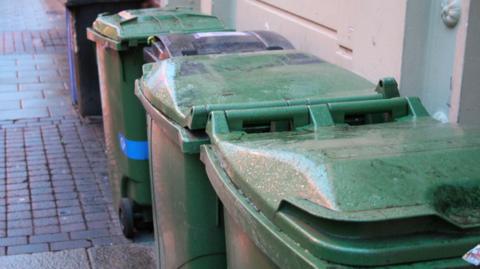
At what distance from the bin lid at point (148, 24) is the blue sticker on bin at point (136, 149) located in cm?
65

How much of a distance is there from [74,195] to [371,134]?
4.01 m

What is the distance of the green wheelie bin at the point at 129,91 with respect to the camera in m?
4.97

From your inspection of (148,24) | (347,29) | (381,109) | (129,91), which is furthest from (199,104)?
(148,24)

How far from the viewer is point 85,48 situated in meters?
7.91

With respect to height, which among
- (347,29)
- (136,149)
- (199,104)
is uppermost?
(347,29)

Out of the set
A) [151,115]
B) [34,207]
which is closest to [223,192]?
[151,115]

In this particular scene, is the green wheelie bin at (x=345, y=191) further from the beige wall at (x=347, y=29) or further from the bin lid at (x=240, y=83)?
the beige wall at (x=347, y=29)

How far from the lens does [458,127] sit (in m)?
2.57

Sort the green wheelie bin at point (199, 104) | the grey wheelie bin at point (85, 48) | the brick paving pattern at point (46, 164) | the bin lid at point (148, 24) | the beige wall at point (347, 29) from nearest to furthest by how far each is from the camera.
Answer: the green wheelie bin at point (199, 104), the beige wall at point (347, 29), the bin lid at point (148, 24), the brick paving pattern at point (46, 164), the grey wheelie bin at point (85, 48)

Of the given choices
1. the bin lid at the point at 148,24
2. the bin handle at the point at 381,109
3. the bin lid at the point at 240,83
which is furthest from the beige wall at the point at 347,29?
the bin handle at the point at 381,109

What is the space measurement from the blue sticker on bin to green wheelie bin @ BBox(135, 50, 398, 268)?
1.33 metres

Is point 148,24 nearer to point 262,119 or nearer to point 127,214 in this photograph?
point 127,214

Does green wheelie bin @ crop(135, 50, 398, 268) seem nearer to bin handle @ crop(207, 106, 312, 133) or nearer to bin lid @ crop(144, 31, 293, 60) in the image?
bin handle @ crop(207, 106, 312, 133)

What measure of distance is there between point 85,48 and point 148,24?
120 inches
